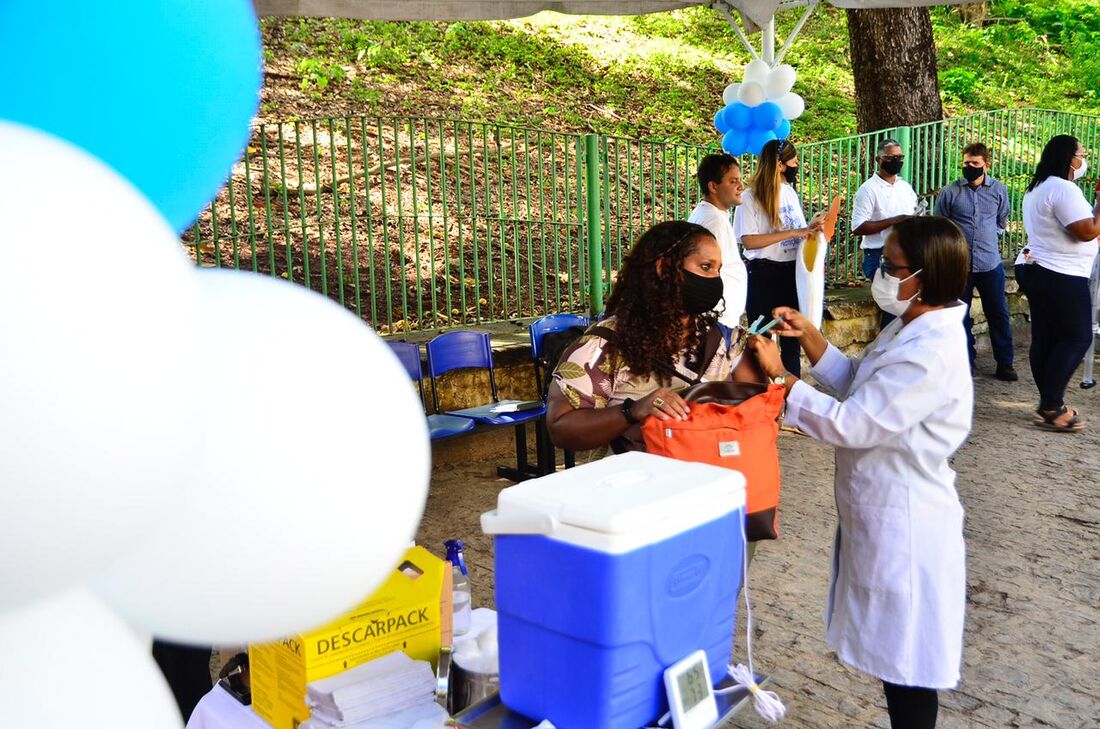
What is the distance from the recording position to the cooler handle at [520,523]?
1711 mm

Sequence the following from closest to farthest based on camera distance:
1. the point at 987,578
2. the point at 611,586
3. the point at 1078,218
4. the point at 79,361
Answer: the point at 79,361 → the point at 611,586 → the point at 987,578 → the point at 1078,218

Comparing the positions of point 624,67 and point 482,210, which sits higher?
point 624,67

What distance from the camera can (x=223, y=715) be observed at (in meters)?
2.26

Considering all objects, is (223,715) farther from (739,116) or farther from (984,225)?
(984,225)

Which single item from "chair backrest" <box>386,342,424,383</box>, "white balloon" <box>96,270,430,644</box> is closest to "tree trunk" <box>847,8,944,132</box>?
"chair backrest" <box>386,342,424,383</box>

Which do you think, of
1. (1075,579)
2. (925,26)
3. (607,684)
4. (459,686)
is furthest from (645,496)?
(925,26)

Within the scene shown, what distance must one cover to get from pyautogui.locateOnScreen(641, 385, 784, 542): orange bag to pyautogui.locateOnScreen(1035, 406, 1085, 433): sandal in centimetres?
539

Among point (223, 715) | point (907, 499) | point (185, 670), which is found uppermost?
point (907, 499)

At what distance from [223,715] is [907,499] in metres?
1.78

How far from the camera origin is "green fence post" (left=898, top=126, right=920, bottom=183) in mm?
9867

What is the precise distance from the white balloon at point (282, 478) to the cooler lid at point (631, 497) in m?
0.55

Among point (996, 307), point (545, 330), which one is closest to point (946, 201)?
point (996, 307)

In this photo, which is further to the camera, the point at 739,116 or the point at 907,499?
the point at 739,116

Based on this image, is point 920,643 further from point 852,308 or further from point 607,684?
point 852,308
